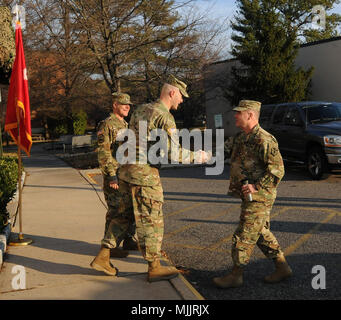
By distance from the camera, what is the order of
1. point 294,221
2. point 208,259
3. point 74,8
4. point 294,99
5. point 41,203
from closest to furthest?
point 208,259 < point 294,221 < point 41,203 < point 74,8 < point 294,99

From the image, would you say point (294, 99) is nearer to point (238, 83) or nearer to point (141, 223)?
point (238, 83)

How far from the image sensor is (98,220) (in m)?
6.81

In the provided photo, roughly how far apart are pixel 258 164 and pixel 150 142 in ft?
3.59

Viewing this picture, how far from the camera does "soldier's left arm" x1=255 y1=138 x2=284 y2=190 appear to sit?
3.83m

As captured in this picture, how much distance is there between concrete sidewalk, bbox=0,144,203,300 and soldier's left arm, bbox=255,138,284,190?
4.06 ft

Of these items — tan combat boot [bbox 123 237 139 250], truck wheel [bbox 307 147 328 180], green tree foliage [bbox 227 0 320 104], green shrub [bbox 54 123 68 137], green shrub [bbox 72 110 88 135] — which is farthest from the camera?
green shrub [bbox 54 123 68 137]

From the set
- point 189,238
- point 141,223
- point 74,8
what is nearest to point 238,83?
point 74,8

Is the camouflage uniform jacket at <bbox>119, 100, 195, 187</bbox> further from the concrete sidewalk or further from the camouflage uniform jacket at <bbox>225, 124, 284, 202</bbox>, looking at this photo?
the concrete sidewalk

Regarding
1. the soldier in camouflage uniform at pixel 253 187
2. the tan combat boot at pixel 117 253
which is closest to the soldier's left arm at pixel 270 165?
the soldier in camouflage uniform at pixel 253 187

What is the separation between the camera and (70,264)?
473cm

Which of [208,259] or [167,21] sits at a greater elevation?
[167,21]

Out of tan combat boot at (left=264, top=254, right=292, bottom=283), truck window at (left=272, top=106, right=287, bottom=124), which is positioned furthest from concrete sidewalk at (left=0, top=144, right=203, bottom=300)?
truck window at (left=272, top=106, right=287, bottom=124)

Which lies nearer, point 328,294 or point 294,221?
point 328,294

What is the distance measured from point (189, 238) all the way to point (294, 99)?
629 inches
